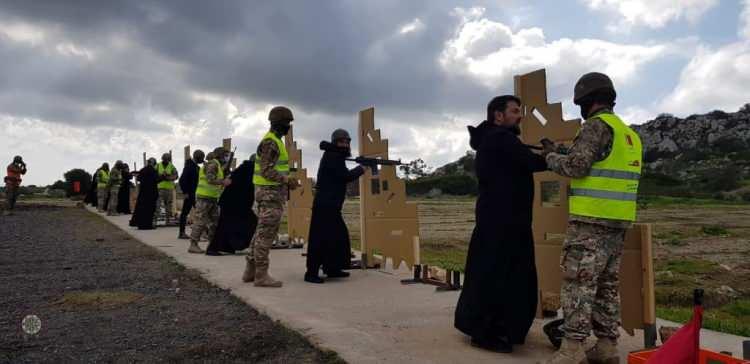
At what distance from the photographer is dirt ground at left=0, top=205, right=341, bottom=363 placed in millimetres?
4383

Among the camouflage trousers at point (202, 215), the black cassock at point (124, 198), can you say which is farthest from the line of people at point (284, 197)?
the black cassock at point (124, 198)

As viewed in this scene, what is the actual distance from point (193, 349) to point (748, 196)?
42221 mm

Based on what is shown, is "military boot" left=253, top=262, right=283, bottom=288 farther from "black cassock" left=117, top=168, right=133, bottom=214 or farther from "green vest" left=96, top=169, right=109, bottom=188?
"green vest" left=96, top=169, right=109, bottom=188

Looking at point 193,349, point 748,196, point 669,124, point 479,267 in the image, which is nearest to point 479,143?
point 479,267

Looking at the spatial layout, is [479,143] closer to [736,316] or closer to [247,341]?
[247,341]

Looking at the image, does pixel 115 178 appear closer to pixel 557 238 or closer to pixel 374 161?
pixel 374 161

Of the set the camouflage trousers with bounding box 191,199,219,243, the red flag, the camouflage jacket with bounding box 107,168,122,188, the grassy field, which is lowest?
the grassy field

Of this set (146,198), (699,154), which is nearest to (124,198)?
(146,198)

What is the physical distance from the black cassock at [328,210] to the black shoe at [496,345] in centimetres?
346

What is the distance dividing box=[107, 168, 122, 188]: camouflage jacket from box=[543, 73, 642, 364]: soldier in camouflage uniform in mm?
20554

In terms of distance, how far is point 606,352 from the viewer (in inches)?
154

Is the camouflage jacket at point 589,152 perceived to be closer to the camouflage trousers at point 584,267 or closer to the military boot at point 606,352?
the camouflage trousers at point 584,267

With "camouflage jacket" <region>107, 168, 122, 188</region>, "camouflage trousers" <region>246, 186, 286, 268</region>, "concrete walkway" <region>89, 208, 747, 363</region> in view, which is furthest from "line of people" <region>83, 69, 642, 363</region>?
"camouflage jacket" <region>107, 168, 122, 188</region>

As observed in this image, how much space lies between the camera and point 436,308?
5.82 m
